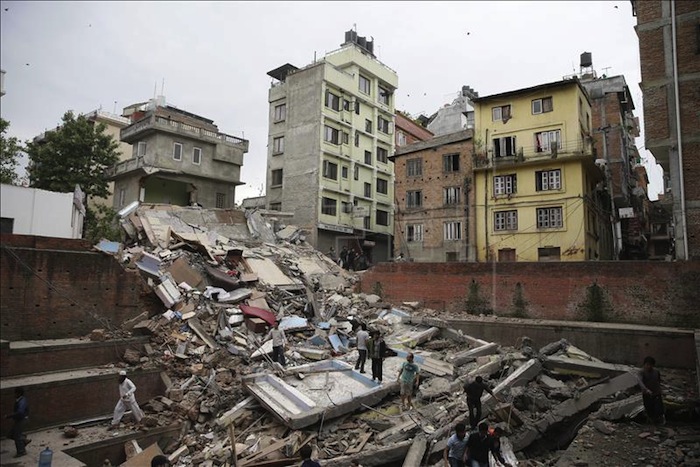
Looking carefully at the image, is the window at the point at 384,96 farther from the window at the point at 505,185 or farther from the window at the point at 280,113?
the window at the point at 505,185

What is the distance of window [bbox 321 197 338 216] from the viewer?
1331 inches

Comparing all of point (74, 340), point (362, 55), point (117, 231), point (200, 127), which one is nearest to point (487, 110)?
point (362, 55)

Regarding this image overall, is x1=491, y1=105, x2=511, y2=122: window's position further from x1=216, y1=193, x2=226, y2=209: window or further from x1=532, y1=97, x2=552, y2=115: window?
x1=216, y1=193, x2=226, y2=209: window

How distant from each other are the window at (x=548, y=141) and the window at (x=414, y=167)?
25.4 feet

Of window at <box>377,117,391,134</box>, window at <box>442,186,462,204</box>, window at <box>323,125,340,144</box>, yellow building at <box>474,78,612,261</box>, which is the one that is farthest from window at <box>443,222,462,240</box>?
window at <box>377,117,391,134</box>

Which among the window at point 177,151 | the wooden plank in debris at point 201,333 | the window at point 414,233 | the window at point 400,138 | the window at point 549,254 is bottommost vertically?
the wooden plank in debris at point 201,333

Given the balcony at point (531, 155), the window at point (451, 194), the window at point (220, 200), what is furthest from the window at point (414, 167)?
the window at point (220, 200)

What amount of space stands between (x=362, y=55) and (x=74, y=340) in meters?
31.9

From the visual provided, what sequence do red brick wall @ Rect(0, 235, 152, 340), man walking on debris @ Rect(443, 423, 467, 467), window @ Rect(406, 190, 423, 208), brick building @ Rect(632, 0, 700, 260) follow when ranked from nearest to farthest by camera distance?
man walking on debris @ Rect(443, 423, 467, 467), red brick wall @ Rect(0, 235, 152, 340), brick building @ Rect(632, 0, 700, 260), window @ Rect(406, 190, 423, 208)

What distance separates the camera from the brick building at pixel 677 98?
52.1ft

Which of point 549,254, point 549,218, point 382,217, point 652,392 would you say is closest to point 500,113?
point 549,218

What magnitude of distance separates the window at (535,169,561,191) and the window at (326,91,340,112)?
53.7ft

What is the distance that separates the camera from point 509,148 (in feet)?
91.4

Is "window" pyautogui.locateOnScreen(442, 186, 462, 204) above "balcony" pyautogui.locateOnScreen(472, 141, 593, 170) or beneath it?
beneath
